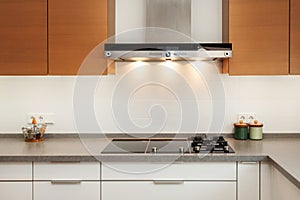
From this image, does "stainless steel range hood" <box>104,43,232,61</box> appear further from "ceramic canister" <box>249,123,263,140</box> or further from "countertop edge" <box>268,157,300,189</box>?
"countertop edge" <box>268,157,300,189</box>

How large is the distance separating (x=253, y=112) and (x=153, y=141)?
798 mm

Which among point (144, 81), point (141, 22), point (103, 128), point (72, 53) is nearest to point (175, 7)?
point (141, 22)

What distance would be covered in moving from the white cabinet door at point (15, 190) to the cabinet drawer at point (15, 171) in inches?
1.5

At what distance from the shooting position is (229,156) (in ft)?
8.57

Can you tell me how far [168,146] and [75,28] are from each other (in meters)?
1.03

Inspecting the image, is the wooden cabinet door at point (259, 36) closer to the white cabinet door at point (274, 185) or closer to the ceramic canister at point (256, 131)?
the ceramic canister at point (256, 131)

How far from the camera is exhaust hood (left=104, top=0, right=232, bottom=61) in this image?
285 cm

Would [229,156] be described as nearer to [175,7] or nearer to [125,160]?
[125,160]

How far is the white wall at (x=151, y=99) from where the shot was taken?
→ 3.30 m

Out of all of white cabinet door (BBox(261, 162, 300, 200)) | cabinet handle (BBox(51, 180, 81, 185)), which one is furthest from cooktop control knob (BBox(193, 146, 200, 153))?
cabinet handle (BBox(51, 180, 81, 185))

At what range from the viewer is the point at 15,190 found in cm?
266

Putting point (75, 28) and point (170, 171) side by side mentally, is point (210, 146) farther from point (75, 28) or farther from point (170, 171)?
point (75, 28)

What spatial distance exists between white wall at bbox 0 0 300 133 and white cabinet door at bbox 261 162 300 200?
0.74 m

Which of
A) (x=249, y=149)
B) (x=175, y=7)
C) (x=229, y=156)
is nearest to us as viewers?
(x=229, y=156)
